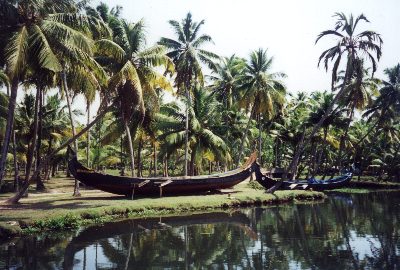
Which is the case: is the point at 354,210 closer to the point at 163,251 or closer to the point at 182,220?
the point at 182,220

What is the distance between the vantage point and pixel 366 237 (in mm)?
15203

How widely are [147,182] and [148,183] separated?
0.21 m

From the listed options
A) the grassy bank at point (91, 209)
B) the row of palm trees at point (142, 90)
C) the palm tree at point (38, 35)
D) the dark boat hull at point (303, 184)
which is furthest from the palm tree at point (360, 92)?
the palm tree at point (38, 35)

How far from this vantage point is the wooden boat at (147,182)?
22.5 meters

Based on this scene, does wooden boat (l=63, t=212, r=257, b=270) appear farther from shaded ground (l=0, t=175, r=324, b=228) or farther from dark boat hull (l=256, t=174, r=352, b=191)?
dark boat hull (l=256, t=174, r=352, b=191)

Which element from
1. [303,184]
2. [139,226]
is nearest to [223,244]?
[139,226]

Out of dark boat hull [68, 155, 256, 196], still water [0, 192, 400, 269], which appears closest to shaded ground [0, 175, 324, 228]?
dark boat hull [68, 155, 256, 196]

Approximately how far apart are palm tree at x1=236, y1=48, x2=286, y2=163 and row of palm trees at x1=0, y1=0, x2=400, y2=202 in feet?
0.27

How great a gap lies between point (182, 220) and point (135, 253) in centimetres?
635

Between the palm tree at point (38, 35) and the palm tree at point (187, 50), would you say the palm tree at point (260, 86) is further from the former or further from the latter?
the palm tree at point (38, 35)

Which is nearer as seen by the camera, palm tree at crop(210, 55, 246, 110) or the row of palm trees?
the row of palm trees

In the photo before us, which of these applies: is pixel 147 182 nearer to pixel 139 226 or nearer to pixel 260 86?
pixel 139 226

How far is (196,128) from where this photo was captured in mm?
29453

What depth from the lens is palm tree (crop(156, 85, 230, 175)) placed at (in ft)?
96.1
